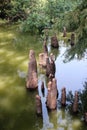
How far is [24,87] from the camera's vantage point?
15820 mm

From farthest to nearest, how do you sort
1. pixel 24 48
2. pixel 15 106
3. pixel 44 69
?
pixel 24 48 < pixel 44 69 < pixel 15 106

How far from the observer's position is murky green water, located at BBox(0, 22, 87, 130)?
12562 mm

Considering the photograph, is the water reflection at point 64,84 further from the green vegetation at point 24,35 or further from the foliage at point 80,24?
the foliage at point 80,24

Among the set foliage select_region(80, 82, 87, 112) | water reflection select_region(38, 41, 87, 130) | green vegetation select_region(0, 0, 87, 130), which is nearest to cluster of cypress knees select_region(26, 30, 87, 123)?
water reflection select_region(38, 41, 87, 130)

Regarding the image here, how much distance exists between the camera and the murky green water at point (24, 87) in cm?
1256

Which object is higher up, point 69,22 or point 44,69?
point 69,22

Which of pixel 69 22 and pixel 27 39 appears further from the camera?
pixel 27 39

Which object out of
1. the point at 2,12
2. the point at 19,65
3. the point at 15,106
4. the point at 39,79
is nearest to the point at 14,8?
the point at 2,12

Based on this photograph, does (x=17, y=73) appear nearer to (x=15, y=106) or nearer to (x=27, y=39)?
(x=15, y=106)

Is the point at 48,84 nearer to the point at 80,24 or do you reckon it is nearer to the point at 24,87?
the point at 24,87

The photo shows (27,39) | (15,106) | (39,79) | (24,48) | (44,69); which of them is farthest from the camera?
(27,39)

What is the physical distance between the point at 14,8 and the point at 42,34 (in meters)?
5.39

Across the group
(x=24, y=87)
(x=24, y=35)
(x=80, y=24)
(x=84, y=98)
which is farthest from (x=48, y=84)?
(x=24, y=35)

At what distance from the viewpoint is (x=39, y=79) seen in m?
16.9
